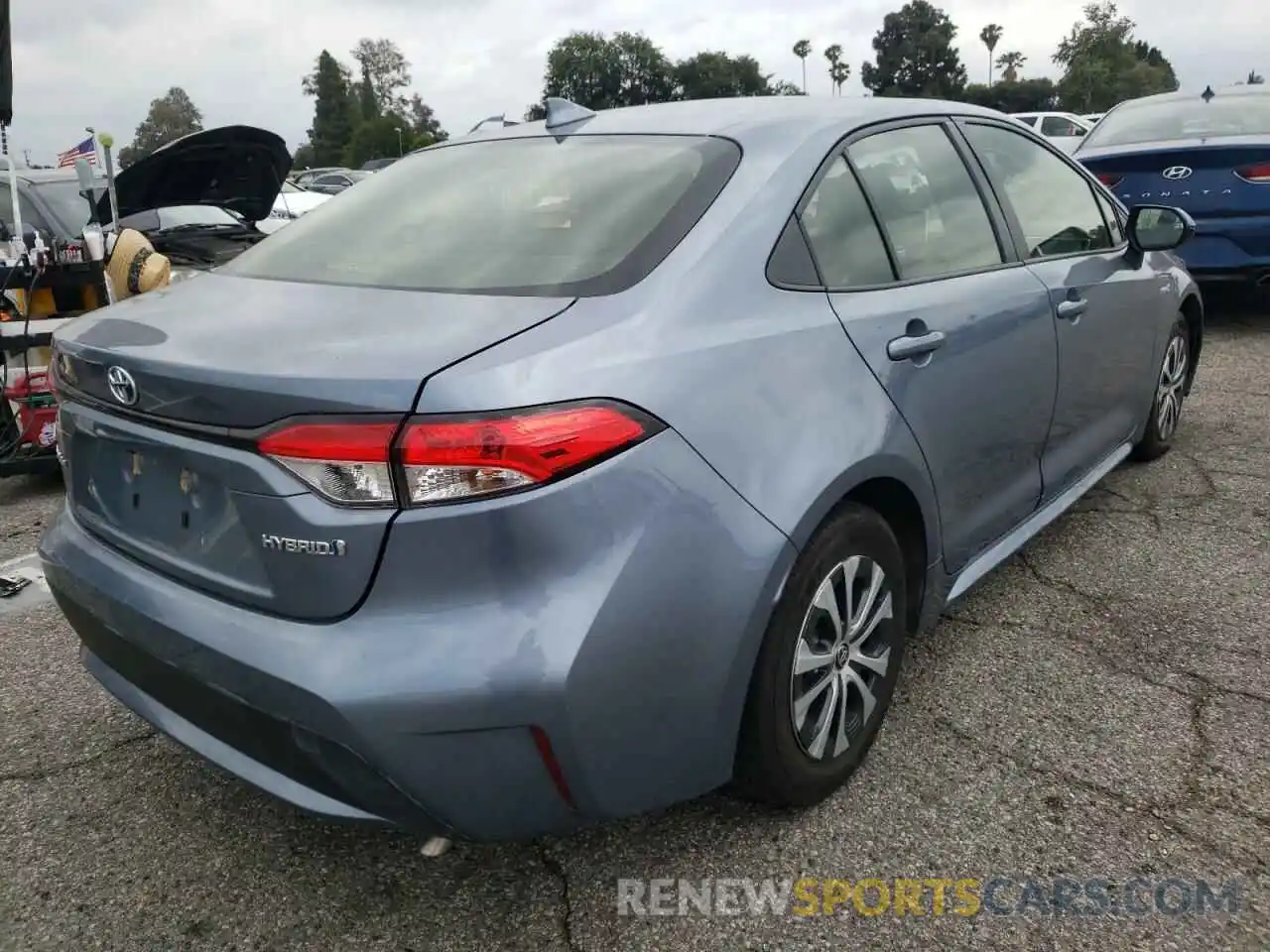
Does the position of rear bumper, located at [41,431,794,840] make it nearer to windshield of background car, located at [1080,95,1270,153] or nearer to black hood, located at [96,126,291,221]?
black hood, located at [96,126,291,221]

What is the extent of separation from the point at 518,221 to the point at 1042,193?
1900mm

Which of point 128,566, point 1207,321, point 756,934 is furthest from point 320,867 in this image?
point 1207,321

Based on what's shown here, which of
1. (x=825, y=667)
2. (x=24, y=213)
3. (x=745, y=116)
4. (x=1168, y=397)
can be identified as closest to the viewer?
(x=825, y=667)

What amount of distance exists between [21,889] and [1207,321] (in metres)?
8.13

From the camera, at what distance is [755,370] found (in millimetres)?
1958

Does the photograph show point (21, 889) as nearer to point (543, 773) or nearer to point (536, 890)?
point (536, 890)

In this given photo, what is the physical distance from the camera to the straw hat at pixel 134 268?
172 inches

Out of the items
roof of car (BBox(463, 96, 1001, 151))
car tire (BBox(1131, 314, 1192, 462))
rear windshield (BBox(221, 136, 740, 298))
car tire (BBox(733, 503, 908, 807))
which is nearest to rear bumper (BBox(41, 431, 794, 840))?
car tire (BBox(733, 503, 908, 807))

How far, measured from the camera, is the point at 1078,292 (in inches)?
126

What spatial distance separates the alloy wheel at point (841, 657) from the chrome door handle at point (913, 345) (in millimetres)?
459

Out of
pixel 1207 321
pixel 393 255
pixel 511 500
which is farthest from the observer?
pixel 1207 321

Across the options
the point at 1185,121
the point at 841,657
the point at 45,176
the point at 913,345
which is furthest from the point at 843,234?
the point at 1185,121

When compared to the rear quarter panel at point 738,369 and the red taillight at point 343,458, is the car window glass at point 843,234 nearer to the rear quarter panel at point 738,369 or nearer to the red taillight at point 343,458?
the rear quarter panel at point 738,369

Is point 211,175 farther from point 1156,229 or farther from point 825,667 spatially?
point 825,667
